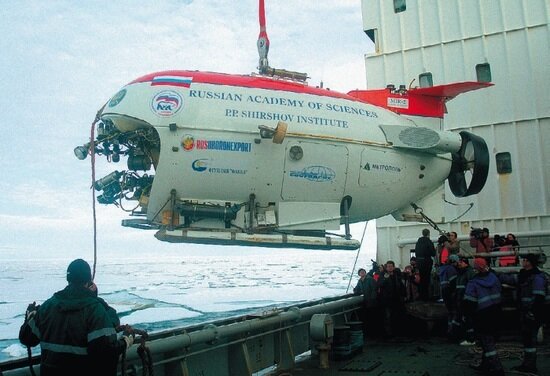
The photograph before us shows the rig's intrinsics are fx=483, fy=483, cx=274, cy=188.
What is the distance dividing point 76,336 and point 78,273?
42cm

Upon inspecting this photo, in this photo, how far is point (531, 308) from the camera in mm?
5652

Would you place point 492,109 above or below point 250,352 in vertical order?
above

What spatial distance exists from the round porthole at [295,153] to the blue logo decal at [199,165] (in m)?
1.20

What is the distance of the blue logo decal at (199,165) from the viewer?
650 cm

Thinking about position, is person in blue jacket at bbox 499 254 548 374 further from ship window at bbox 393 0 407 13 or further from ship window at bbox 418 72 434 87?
ship window at bbox 393 0 407 13

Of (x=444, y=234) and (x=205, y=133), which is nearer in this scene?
(x=205, y=133)

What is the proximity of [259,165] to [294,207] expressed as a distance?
85 centimetres

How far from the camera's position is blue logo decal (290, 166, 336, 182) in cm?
696

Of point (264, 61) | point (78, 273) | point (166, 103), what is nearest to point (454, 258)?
point (264, 61)

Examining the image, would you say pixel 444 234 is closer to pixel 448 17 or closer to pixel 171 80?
pixel 171 80

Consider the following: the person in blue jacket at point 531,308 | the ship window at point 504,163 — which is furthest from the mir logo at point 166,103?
the ship window at point 504,163

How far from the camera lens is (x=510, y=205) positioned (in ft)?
37.9

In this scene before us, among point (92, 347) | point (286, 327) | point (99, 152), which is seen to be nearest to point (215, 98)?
point (99, 152)

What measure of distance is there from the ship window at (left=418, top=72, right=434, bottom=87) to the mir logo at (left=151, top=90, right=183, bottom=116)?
802 centimetres
